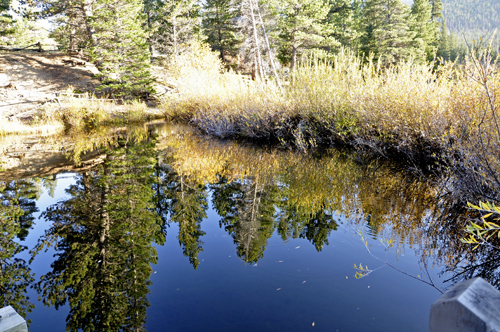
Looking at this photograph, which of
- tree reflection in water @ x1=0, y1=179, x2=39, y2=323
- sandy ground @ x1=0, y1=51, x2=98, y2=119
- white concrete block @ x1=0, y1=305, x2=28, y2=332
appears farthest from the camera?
sandy ground @ x1=0, y1=51, x2=98, y2=119

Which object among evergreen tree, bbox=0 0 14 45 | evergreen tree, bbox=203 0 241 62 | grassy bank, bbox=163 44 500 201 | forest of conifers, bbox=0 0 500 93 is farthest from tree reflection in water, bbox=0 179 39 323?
evergreen tree, bbox=203 0 241 62

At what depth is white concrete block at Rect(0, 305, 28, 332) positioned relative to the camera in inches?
46.9

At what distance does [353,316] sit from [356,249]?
4.44 ft

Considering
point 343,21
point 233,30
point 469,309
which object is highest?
point 343,21

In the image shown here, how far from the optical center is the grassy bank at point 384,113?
15.4 feet

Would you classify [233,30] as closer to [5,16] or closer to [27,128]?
[5,16]

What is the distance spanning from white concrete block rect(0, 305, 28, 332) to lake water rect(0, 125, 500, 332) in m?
1.69

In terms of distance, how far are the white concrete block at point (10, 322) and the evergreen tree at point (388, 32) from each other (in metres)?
36.8

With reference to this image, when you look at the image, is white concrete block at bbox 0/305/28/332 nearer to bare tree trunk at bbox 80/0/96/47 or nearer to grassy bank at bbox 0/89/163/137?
grassy bank at bbox 0/89/163/137

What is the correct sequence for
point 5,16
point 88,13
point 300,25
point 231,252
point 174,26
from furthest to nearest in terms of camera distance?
point 174,26, point 300,25, point 5,16, point 88,13, point 231,252

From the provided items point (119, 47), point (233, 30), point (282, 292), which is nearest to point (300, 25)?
point (233, 30)

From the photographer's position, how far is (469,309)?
0.79m

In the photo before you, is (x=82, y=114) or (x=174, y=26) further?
(x=174, y=26)

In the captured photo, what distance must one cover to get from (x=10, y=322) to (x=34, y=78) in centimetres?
2870
